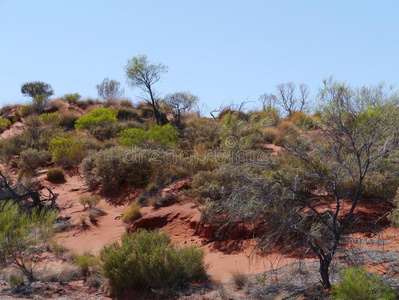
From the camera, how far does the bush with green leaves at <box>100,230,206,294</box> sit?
9575mm

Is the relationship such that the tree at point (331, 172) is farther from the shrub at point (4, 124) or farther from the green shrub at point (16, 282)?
the shrub at point (4, 124)

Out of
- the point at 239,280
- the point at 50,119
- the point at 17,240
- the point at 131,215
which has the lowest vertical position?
the point at 239,280

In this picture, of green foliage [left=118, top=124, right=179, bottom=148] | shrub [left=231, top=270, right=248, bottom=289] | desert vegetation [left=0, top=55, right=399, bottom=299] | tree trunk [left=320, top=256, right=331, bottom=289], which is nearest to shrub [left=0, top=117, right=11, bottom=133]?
desert vegetation [left=0, top=55, right=399, bottom=299]

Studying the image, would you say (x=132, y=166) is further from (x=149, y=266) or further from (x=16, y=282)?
(x=149, y=266)

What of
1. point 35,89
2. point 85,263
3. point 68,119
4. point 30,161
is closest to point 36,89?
point 35,89

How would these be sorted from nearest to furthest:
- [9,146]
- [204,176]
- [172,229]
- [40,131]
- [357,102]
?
[357,102], [172,229], [204,176], [9,146], [40,131]

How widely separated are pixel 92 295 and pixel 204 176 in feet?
25.4

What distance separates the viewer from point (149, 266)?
9.60m

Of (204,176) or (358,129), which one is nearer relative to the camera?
(358,129)

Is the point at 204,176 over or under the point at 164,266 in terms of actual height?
over

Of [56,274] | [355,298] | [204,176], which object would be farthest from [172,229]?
[355,298]

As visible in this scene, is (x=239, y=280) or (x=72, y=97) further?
(x=72, y=97)

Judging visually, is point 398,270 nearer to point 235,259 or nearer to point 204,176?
point 235,259

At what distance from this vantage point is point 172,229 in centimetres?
1462
